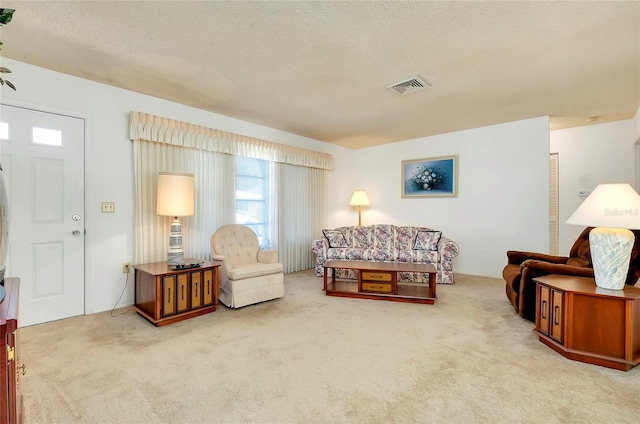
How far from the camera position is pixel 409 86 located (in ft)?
10.4

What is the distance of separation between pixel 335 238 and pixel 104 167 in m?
3.24

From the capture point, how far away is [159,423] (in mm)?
1519

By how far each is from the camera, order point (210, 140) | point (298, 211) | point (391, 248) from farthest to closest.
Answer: point (298, 211), point (391, 248), point (210, 140)

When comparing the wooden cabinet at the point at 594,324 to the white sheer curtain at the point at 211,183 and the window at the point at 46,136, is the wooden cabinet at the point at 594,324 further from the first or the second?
the window at the point at 46,136

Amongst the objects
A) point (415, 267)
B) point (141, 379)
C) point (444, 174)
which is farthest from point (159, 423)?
point (444, 174)

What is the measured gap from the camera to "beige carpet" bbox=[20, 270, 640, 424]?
160 centimetres

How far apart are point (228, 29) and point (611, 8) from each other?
8.49ft

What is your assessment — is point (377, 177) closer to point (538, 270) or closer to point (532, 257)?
point (532, 257)

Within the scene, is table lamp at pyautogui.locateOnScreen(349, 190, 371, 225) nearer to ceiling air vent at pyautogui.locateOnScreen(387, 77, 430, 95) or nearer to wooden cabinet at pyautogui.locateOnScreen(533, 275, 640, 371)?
ceiling air vent at pyautogui.locateOnScreen(387, 77, 430, 95)

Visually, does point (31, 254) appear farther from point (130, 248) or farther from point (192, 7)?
point (192, 7)

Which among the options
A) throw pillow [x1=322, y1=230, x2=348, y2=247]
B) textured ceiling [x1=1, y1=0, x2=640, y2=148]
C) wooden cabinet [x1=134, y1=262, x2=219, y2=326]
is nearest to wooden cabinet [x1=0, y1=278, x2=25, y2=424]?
wooden cabinet [x1=134, y1=262, x2=219, y2=326]

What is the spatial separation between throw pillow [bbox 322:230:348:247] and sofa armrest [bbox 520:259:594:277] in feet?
8.71

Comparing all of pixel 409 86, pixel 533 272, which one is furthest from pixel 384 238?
pixel 409 86

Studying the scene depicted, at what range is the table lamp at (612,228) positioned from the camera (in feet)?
6.92
